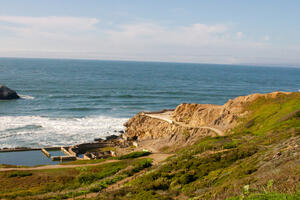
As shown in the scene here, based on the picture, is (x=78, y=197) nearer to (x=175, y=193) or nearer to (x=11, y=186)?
(x=175, y=193)

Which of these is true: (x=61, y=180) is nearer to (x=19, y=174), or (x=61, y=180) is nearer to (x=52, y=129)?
(x=19, y=174)

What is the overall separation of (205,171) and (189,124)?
32.3 m

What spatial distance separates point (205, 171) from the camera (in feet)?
77.4

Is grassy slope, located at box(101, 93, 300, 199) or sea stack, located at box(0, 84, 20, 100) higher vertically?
grassy slope, located at box(101, 93, 300, 199)

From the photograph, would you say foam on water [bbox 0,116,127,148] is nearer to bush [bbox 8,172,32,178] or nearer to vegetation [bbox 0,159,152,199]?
bush [bbox 8,172,32,178]

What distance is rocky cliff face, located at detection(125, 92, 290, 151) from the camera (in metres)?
50.5

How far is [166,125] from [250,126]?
703 inches

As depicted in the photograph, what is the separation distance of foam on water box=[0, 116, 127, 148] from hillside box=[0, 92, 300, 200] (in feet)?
65.3

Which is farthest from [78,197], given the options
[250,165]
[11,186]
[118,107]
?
[118,107]

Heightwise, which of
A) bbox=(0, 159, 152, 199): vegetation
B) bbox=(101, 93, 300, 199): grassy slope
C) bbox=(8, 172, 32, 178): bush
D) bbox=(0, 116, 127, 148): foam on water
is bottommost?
bbox=(0, 116, 127, 148): foam on water

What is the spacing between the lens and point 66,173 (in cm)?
3234

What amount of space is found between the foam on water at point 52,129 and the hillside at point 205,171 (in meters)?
19.9

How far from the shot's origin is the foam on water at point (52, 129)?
58.6m

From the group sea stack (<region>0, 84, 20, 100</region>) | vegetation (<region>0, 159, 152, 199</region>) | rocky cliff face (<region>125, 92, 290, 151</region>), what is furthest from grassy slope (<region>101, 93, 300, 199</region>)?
sea stack (<region>0, 84, 20, 100</region>)
